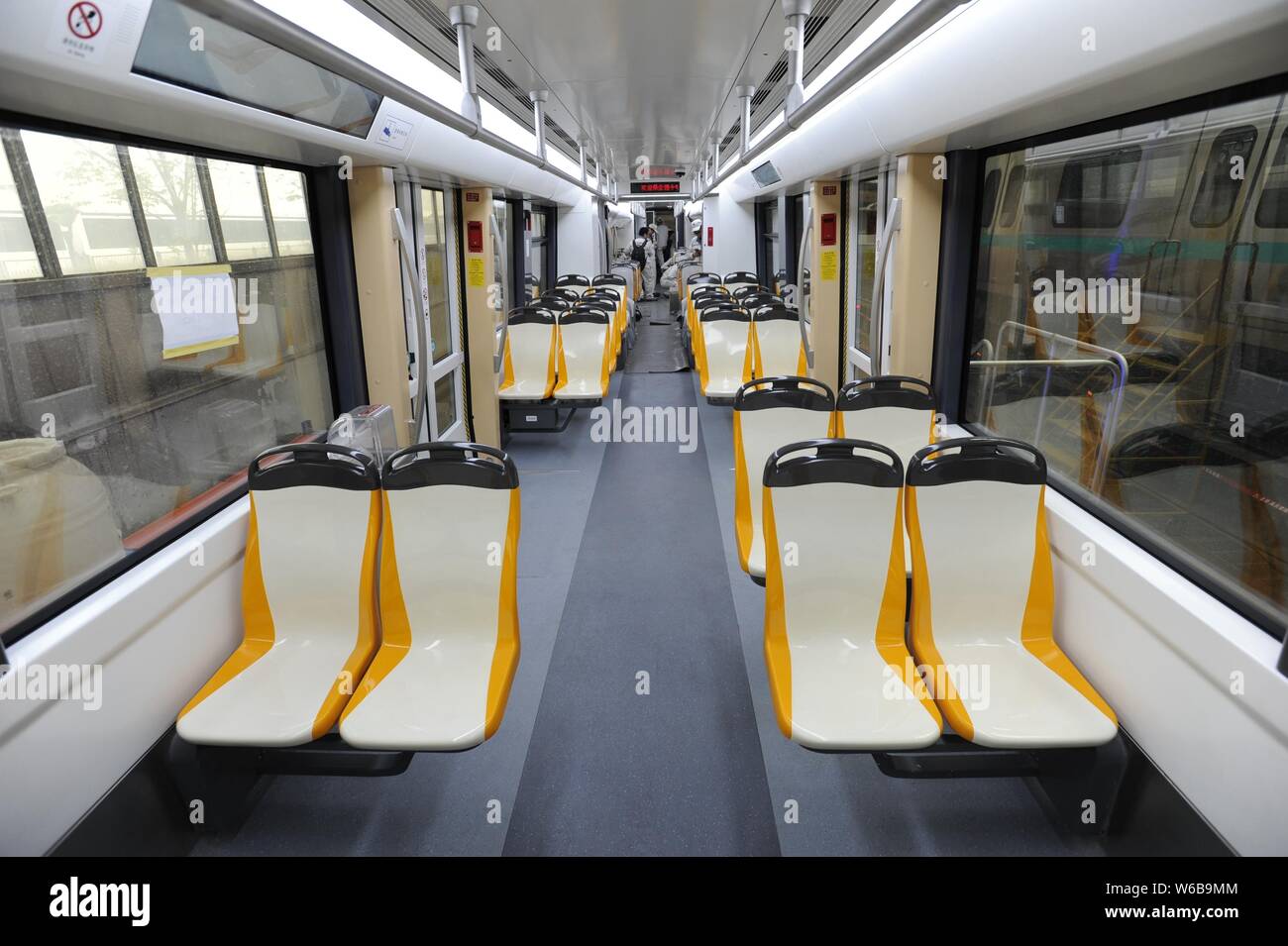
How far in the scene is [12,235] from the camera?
225 centimetres

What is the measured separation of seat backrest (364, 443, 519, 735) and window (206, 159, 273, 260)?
1.57 m

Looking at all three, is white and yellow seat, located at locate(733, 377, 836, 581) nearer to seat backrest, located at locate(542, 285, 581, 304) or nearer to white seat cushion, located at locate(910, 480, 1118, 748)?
white seat cushion, located at locate(910, 480, 1118, 748)

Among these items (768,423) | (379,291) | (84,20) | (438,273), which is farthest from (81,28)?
(438,273)

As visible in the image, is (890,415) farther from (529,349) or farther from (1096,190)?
(529,349)

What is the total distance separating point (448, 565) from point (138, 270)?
1.62 meters

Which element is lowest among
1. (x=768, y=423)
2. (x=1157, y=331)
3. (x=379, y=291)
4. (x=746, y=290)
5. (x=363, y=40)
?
(x=768, y=423)

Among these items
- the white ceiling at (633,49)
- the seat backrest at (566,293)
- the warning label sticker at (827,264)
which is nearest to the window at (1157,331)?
the white ceiling at (633,49)

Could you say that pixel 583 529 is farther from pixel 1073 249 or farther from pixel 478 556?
pixel 1073 249

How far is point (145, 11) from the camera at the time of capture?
1820 millimetres

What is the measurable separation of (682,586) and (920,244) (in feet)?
7.74

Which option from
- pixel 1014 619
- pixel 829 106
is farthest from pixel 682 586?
pixel 829 106

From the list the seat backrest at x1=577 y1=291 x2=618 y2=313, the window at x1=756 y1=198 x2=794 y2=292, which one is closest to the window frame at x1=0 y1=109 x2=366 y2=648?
the seat backrest at x1=577 y1=291 x2=618 y2=313

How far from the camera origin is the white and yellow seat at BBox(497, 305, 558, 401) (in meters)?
7.02

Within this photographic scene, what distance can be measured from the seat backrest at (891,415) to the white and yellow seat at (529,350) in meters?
3.71
